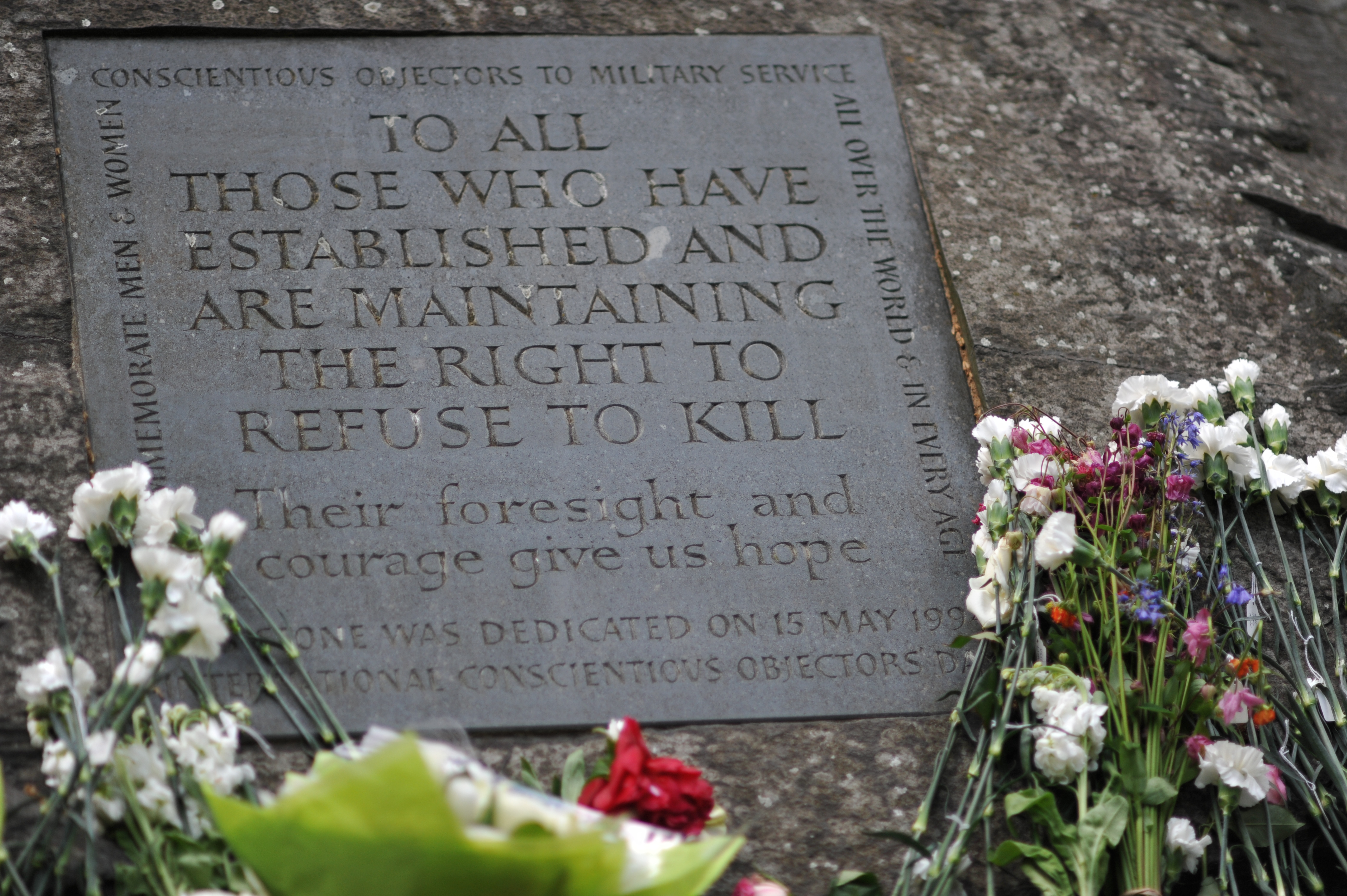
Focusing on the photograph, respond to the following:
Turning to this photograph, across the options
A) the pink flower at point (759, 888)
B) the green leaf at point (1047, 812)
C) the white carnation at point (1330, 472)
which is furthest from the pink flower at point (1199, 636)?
the pink flower at point (759, 888)

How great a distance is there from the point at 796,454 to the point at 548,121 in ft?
3.35

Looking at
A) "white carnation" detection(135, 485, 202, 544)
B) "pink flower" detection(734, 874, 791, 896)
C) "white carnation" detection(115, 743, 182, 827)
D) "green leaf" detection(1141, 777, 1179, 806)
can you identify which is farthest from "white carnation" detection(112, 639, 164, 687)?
"green leaf" detection(1141, 777, 1179, 806)

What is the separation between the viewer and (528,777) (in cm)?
209

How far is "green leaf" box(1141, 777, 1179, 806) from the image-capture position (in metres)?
2.17

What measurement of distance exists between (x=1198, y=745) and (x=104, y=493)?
1912mm

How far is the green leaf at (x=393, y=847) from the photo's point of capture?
1365 millimetres

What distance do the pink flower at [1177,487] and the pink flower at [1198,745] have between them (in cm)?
44

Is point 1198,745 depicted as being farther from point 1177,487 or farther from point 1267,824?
point 1177,487

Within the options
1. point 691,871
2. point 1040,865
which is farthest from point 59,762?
point 1040,865

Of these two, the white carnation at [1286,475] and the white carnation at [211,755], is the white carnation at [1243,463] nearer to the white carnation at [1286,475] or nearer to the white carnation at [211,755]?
the white carnation at [1286,475]

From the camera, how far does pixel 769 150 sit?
10.2 feet

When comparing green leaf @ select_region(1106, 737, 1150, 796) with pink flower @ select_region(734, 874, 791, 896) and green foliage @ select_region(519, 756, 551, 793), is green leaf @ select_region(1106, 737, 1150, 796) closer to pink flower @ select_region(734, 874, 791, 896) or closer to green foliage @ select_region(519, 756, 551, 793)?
pink flower @ select_region(734, 874, 791, 896)

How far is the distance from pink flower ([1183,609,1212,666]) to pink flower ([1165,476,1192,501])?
10.1 inches

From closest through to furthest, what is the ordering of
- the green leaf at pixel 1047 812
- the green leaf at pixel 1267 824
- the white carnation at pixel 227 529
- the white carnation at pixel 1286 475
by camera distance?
the white carnation at pixel 227 529 → the green leaf at pixel 1047 812 → the green leaf at pixel 1267 824 → the white carnation at pixel 1286 475
